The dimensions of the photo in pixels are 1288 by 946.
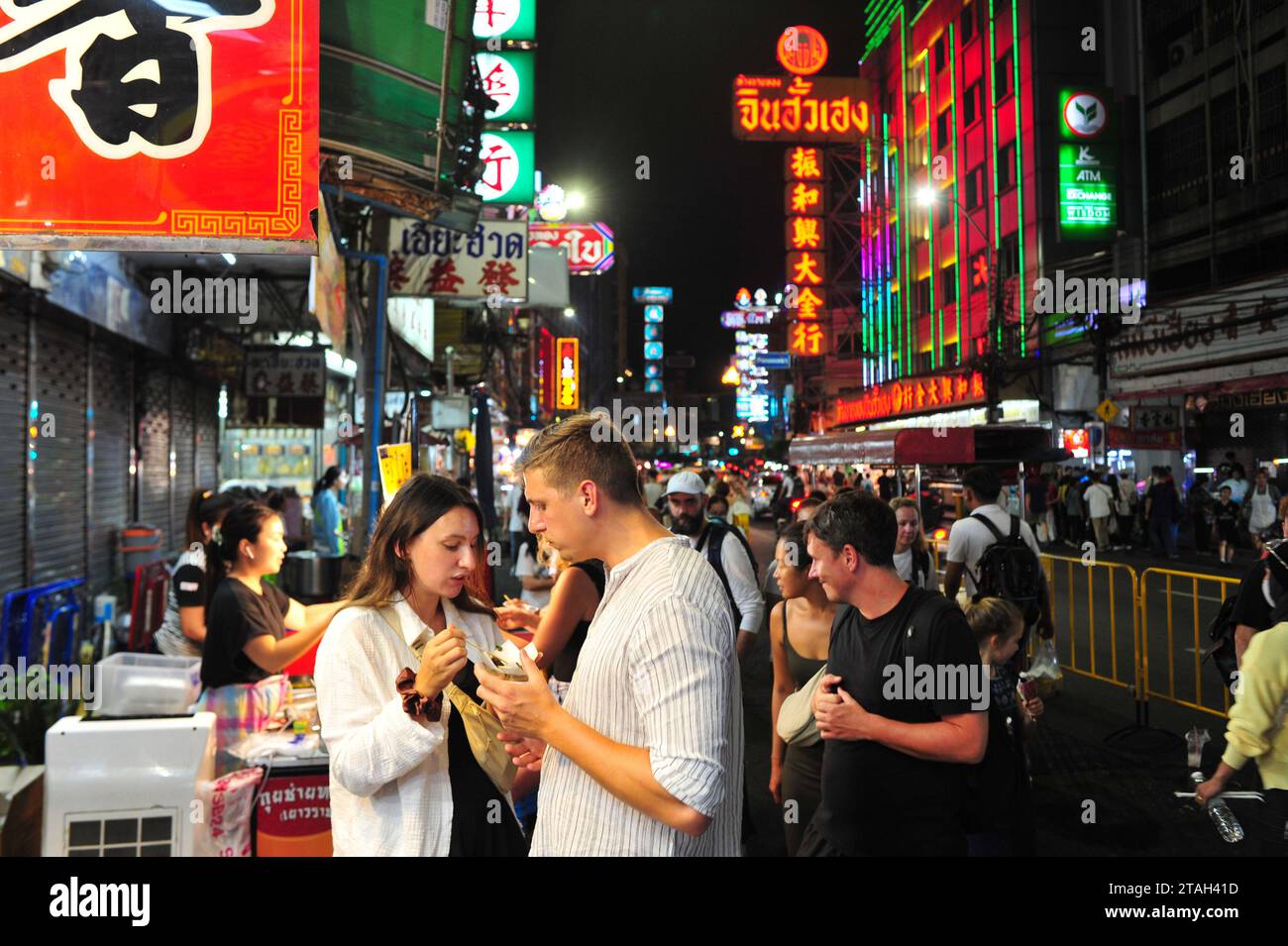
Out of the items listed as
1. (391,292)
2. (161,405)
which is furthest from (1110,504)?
(161,405)

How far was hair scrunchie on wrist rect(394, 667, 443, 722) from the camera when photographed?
8.79 feet

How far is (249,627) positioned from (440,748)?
2.46m

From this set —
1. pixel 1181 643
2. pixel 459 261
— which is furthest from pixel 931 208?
pixel 459 261

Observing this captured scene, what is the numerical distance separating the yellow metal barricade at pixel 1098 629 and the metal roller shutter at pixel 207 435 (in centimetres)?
1317

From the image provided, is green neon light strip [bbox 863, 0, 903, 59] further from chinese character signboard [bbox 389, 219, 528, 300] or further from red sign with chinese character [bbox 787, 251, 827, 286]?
chinese character signboard [bbox 389, 219, 528, 300]

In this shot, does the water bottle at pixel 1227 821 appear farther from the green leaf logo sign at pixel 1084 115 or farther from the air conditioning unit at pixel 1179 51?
the air conditioning unit at pixel 1179 51

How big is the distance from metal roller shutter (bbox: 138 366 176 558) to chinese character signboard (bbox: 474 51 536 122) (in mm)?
7484

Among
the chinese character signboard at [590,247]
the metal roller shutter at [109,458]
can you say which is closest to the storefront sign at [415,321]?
the metal roller shutter at [109,458]

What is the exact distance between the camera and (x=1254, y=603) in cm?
566

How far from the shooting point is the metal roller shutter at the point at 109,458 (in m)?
11.5

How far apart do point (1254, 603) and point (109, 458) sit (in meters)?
12.4

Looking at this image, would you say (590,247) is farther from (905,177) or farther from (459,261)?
(905,177)

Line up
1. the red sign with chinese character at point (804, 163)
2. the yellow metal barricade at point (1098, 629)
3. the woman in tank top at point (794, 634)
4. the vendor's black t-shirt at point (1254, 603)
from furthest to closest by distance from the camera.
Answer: the red sign with chinese character at point (804, 163)
the yellow metal barricade at point (1098, 629)
the vendor's black t-shirt at point (1254, 603)
the woman in tank top at point (794, 634)

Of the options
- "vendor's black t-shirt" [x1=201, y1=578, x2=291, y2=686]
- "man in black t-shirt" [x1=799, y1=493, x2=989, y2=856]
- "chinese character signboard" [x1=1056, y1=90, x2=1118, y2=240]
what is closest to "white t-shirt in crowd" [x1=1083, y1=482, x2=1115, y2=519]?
"chinese character signboard" [x1=1056, y1=90, x2=1118, y2=240]
